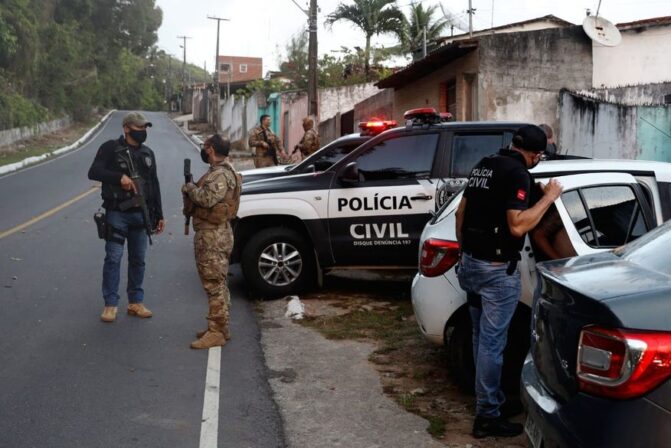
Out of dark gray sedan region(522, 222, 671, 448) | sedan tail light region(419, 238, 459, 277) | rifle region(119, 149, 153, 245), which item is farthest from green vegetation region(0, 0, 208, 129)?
dark gray sedan region(522, 222, 671, 448)

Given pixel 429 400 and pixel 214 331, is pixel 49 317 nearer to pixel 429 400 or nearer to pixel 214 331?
pixel 214 331

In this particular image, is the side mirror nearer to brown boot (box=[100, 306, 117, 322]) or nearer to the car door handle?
the car door handle

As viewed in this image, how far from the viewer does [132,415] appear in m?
5.07

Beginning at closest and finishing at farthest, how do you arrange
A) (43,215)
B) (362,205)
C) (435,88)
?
(362,205) < (43,215) < (435,88)

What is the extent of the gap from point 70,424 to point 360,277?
4.03 meters

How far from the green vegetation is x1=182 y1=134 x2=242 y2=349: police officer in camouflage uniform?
28395 millimetres

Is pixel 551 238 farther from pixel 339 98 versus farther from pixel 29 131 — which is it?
pixel 29 131

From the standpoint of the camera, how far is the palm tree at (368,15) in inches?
1500

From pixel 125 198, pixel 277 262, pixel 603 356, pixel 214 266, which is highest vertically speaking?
pixel 125 198

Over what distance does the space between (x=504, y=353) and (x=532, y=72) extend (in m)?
12.7

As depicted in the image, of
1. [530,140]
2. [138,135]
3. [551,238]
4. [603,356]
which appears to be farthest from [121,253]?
[603,356]

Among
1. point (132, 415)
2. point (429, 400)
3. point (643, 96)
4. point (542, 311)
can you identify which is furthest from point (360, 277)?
point (643, 96)

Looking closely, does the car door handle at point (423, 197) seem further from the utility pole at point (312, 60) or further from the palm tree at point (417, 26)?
the palm tree at point (417, 26)

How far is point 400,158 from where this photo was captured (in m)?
8.34
